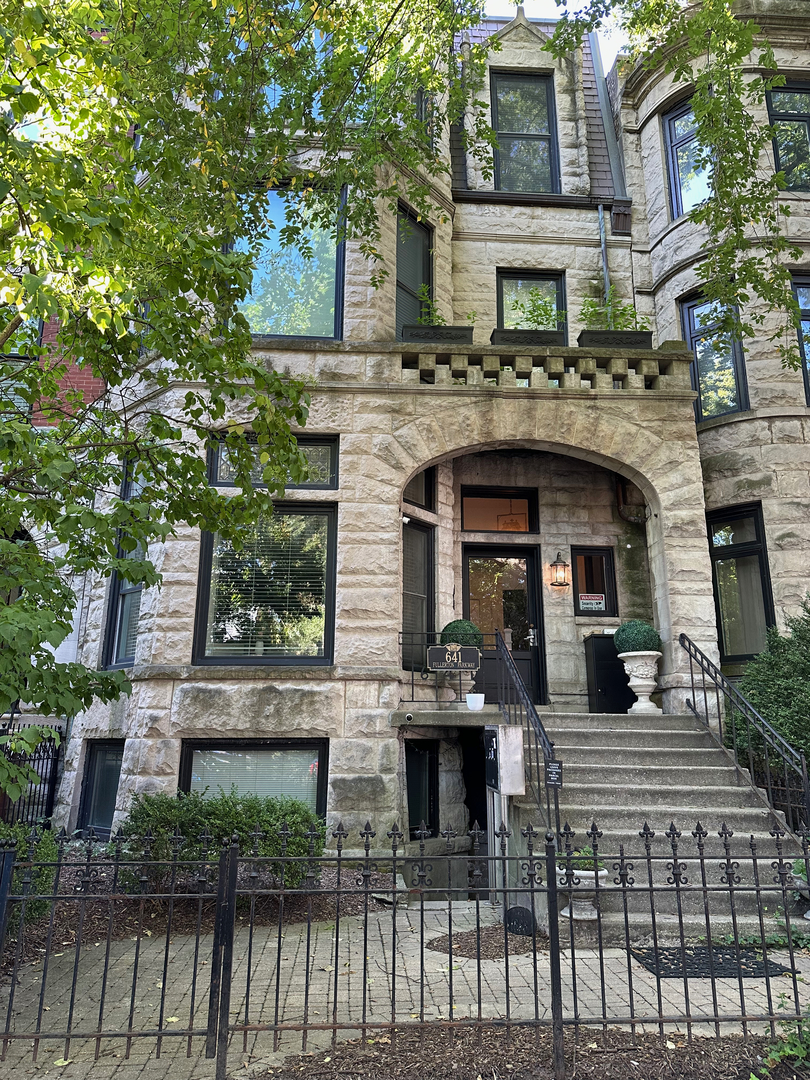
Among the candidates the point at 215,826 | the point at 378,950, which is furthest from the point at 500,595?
the point at 378,950

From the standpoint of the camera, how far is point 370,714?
348 inches

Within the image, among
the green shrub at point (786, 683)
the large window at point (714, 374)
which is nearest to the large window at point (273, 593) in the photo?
the green shrub at point (786, 683)

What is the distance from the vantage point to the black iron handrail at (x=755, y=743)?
7320 mm

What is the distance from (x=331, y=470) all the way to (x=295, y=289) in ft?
8.86

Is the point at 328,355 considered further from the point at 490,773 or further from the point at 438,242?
the point at 490,773

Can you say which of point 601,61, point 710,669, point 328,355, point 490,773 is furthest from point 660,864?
point 601,61

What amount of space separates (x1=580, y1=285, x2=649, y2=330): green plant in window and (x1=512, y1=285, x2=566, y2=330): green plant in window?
447mm

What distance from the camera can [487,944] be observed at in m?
6.19

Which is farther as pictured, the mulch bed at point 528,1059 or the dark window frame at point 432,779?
the dark window frame at point 432,779

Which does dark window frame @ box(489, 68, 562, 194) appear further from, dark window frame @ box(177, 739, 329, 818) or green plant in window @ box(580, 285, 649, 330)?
dark window frame @ box(177, 739, 329, 818)

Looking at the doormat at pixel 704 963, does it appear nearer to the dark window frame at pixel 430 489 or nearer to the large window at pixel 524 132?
the dark window frame at pixel 430 489

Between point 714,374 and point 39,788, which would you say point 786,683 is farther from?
point 39,788

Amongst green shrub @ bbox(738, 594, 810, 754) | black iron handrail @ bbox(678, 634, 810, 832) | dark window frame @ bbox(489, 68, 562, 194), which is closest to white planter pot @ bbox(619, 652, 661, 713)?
black iron handrail @ bbox(678, 634, 810, 832)

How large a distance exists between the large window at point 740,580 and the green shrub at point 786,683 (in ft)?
4.57
